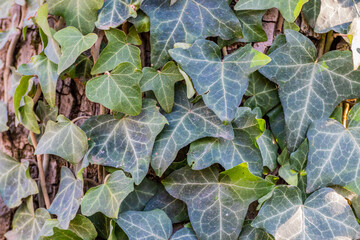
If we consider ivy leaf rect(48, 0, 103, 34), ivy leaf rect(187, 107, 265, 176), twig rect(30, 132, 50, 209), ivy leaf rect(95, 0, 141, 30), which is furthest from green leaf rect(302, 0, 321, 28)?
twig rect(30, 132, 50, 209)

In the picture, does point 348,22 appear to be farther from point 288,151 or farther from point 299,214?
point 299,214

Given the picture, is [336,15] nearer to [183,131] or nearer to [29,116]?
[183,131]

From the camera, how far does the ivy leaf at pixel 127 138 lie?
2.79 ft

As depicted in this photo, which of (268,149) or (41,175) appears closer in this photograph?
(268,149)

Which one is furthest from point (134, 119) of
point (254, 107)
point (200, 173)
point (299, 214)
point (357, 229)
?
point (357, 229)

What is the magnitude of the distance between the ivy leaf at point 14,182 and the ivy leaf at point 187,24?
57cm

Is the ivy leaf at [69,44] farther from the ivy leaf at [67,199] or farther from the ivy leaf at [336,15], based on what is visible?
the ivy leaf at [336,15]

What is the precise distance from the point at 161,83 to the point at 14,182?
0.60 m

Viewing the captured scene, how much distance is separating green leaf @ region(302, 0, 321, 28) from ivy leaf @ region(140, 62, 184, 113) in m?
0.39

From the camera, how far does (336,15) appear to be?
0.91m

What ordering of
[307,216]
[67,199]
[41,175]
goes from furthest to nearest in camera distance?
[41,175] < [67,199] < [307,216]

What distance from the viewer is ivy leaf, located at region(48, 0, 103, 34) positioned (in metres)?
0.89

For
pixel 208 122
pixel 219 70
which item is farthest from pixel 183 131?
pixel 219 70

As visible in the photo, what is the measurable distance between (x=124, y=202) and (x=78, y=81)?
0.38 metres
